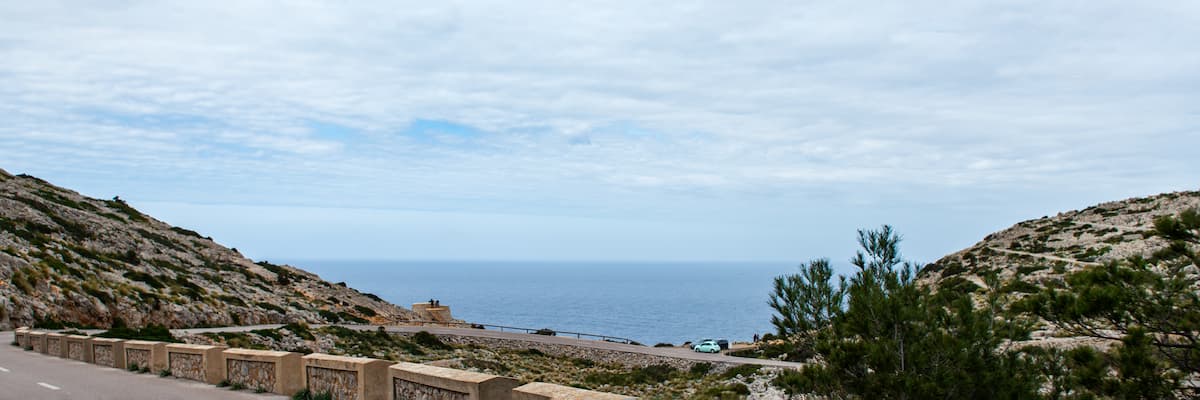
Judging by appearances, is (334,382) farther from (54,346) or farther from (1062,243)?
(1062,243)

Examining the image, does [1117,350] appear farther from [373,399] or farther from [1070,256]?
[1070,256]

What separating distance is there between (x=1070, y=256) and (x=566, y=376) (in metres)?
36.8

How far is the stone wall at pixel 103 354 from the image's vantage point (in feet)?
65.5

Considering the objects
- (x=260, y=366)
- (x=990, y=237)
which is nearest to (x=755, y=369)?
(x=260, y=366)

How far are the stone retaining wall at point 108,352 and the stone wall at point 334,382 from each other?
911cm

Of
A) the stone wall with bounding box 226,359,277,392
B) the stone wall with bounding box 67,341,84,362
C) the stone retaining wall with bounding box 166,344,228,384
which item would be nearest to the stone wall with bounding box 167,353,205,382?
the stone retaining wall with bounding box 166,344,228,384

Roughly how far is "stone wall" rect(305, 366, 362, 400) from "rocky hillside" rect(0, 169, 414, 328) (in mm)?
28033

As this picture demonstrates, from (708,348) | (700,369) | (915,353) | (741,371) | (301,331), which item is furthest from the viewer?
(708,348)

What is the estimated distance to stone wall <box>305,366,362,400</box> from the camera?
38.8ft

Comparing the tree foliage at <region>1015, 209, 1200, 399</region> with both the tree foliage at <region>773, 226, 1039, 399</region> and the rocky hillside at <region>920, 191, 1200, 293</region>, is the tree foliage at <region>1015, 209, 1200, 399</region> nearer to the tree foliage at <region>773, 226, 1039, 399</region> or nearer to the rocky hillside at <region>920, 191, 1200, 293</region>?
the tree foliage at <region>773, 226, 1039, 399</region>

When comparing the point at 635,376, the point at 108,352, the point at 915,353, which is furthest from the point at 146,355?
the point at 635,376

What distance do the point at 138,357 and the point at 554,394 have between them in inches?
580

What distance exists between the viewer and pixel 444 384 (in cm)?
983

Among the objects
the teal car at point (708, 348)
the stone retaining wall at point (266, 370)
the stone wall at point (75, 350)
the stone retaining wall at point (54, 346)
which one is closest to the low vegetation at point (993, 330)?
the stone retaining wall at point (266, 370)
